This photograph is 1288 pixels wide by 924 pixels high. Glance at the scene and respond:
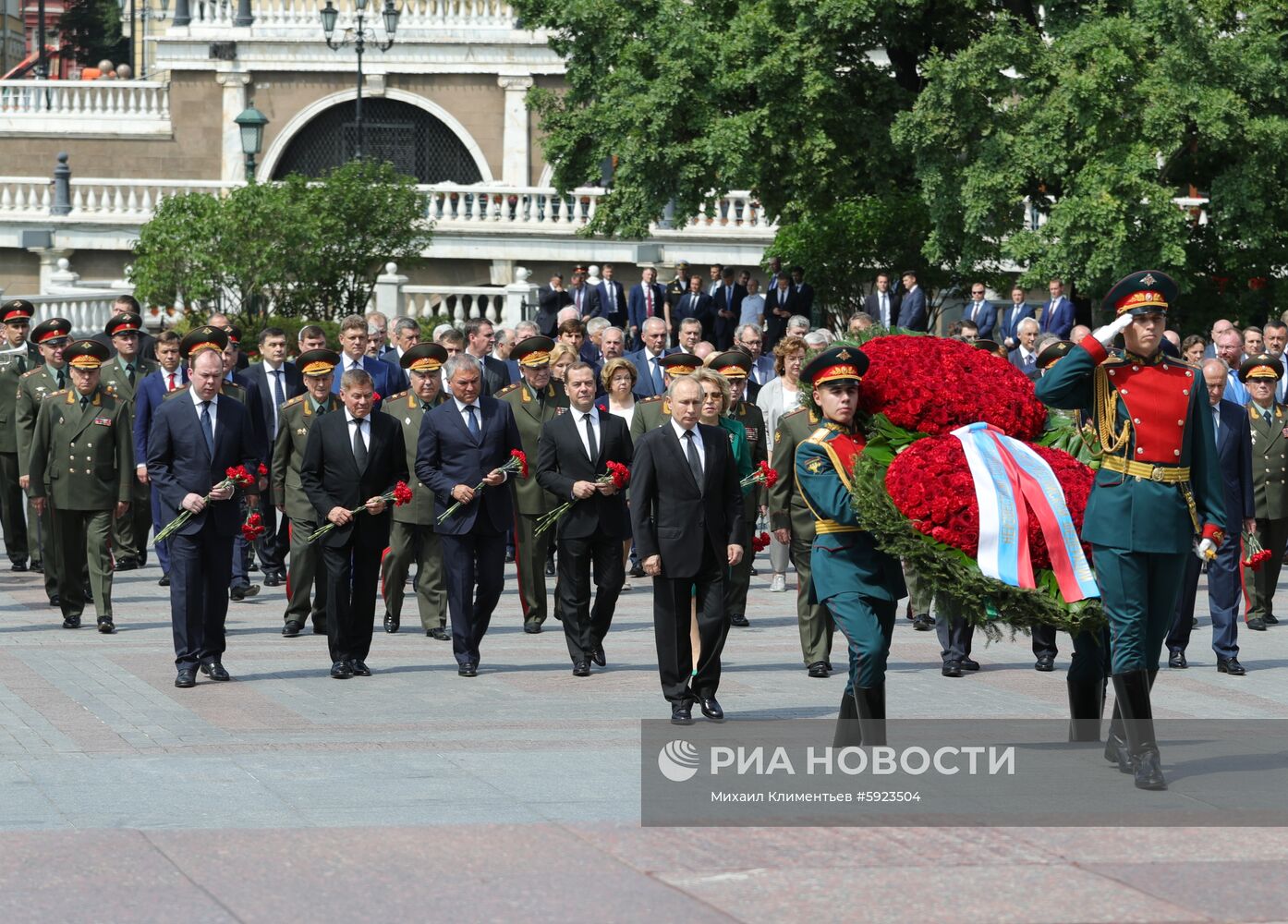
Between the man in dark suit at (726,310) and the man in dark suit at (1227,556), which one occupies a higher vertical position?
the man in dark suit at (726,310)

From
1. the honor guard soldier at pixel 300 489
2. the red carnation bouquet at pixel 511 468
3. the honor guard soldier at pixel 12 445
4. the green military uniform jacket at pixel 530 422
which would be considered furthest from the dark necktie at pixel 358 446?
the honor guard soldier at pixel 12 445

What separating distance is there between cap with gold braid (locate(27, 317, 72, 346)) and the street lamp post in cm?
2099

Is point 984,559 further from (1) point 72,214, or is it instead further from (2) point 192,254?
(1) point 72,214

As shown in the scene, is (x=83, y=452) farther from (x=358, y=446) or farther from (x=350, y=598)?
(x=350, y=598)

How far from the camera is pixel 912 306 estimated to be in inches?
1046

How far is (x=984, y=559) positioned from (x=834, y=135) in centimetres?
1663

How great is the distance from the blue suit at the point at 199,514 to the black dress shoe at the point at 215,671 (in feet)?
0.18

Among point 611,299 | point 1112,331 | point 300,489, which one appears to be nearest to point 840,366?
point 1112,331

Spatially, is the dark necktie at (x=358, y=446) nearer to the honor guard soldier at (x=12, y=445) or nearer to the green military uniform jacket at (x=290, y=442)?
the green military uniform jacket at (x=290, y=442)

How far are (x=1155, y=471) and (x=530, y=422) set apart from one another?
685 cm

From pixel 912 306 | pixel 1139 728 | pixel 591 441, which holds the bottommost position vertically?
pixel 1139 728

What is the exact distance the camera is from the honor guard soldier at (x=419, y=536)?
48.2 ft

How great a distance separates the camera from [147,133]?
44906 mm

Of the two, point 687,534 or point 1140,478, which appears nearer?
point 1140,478
